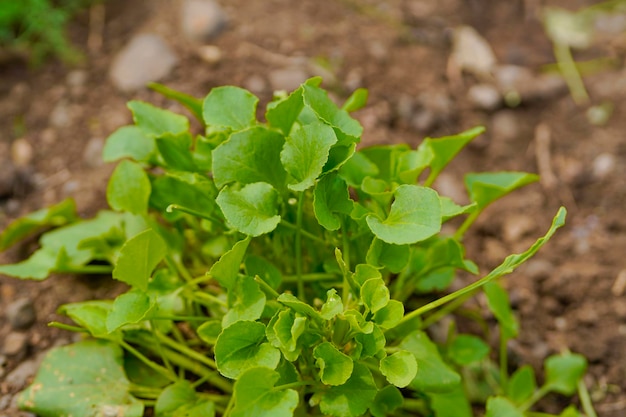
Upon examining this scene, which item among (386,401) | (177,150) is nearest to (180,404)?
(386,401)

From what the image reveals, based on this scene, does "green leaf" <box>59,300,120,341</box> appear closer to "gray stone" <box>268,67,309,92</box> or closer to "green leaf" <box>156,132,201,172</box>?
"green leaf" <box>156,132,201,172</box>

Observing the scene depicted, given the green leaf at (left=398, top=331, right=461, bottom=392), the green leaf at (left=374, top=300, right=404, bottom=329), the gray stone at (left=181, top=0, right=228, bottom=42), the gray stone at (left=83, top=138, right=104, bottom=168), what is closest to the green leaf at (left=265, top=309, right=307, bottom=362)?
the green leaf at (left=374, top=300, right=404, bottom=329)

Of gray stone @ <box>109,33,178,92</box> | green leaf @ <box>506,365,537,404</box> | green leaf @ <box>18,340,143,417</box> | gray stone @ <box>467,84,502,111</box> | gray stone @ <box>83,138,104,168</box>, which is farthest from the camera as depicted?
gray stone @ <box>467,84,502,111</box>

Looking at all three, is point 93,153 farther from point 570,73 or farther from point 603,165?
point 570,73

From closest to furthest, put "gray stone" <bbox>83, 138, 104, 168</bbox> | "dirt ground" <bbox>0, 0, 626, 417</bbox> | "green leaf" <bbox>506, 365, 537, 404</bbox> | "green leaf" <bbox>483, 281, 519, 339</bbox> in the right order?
"green leaf" <bbox>483, 281, 519, 339</bbox>, "green leaf" <bbox>506, 365, 537, 404</bbox>, "dirt ground" <bbox>0, 0, 626, 417</bbox>, "gray stone" <bbox>83, 138, 104, 168</bbox>

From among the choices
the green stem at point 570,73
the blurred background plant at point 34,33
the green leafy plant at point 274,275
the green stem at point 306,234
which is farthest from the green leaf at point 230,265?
the green stem at point 570,73

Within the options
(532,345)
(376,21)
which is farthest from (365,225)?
(376,21)

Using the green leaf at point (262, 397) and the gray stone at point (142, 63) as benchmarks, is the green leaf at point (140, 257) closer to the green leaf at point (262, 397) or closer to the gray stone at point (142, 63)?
the green leaf at point (262, 397)
